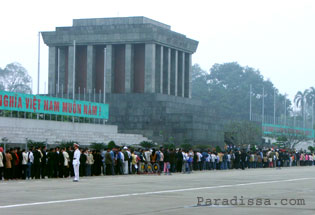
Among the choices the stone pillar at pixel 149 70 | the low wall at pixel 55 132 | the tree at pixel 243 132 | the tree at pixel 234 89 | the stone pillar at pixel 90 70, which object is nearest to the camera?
the low wall at pixel 55 132

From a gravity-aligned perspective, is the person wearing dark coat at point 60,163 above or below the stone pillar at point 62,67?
below

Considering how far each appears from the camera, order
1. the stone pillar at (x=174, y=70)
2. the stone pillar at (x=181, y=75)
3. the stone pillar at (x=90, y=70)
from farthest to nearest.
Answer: the stone pillar at (x=181, y=75) < the stone pillar at (x=174, y=70) < the stone pillar at (x=90, y=70)

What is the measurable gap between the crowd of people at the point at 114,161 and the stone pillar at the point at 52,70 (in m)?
31.1

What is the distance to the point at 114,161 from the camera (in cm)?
3594

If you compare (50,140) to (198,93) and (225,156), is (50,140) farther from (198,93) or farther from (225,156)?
(198,93)

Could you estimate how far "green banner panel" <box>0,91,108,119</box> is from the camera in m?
48.0

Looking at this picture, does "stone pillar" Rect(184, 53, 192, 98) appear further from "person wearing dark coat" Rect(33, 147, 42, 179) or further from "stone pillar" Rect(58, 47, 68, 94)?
"person wearing dark coat" Rect(33, 147, 42, 179)

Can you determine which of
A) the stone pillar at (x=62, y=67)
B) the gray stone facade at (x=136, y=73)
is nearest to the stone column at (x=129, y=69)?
the gray stone facade at (x=136, y=73)

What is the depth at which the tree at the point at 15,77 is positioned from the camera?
431ft

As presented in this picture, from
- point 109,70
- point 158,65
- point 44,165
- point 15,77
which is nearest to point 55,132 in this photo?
point 44,165

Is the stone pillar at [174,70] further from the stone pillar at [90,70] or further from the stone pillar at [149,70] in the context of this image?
the stone pillar at [90,70]

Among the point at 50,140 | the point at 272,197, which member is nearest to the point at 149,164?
the point at 50,140

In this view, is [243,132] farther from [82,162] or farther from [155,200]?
[155,200]

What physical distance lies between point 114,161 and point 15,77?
10176 cm
